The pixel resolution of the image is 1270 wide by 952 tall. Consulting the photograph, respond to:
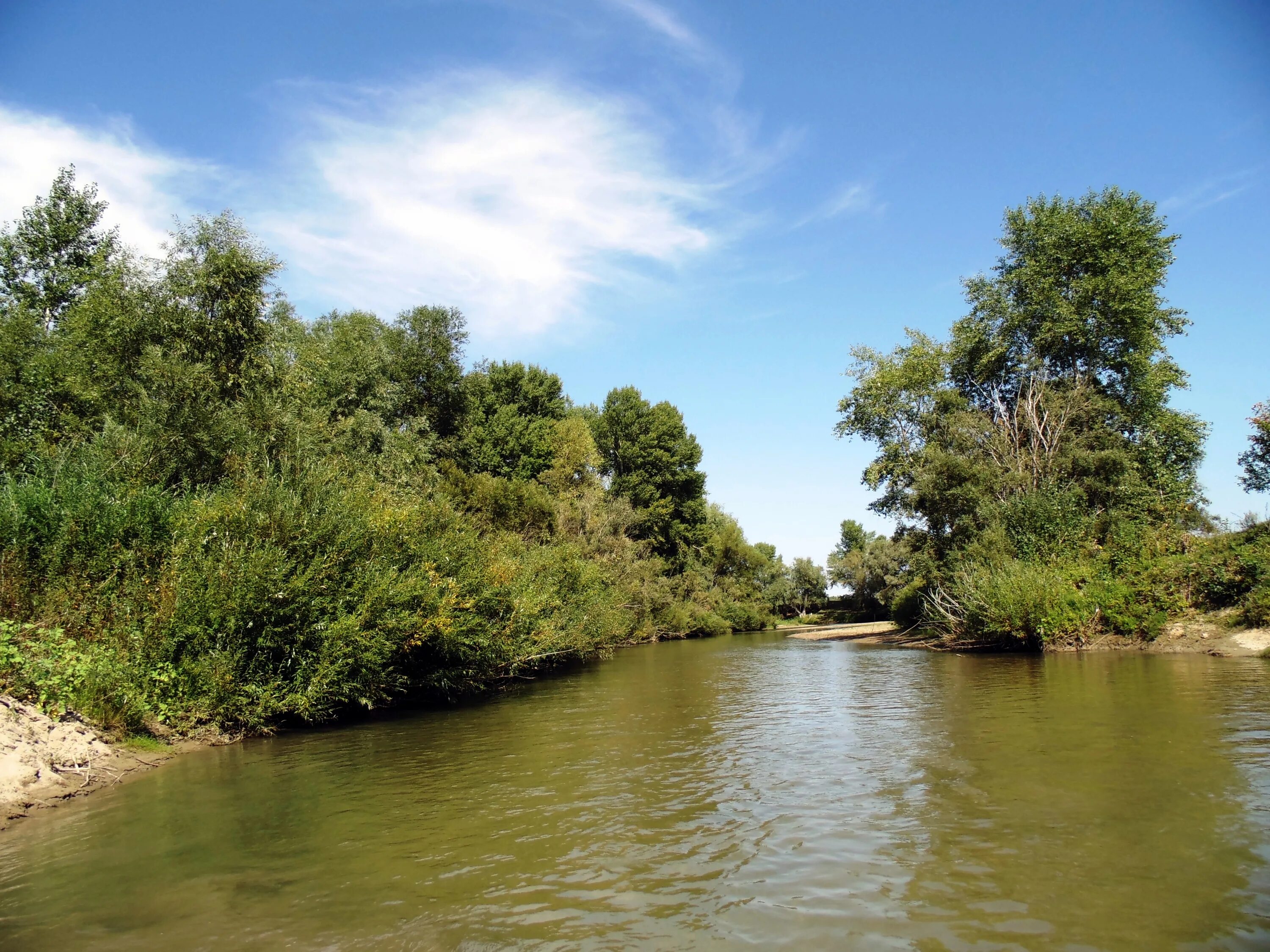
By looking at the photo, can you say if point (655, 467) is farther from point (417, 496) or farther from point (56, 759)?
point (56, 759)

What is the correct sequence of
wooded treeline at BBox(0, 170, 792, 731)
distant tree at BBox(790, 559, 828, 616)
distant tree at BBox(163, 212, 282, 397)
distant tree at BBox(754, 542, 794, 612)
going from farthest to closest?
1. distant tree at BBox(790, 559, 828, 616)
2. distant tree at BBox(754, 542, 794, 612)
3. distant tree at BBox(163, 212, 282, 397)
4. wooded treeline at BBox(0, 170, 792, 731)

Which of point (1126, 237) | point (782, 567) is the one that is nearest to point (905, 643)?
point (1126, 237)

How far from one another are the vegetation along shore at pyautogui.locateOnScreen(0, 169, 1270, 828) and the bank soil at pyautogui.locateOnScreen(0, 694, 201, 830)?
2.7 inches

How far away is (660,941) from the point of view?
6.38m

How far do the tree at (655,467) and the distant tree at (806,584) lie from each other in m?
36.0

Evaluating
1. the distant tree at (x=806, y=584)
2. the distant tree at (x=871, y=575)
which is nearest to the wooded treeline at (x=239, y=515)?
the distant tree at (x=871, y=575)

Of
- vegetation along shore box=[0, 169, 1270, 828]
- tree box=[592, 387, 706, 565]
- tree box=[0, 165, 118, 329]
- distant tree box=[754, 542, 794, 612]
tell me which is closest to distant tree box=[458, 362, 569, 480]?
Answer: vegetation along shore box=[0, 169, 1270, 828]

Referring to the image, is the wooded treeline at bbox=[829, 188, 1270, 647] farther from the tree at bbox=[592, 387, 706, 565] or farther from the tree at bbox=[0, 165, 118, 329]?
the tree at bbox=[0, 165, 118, 329]

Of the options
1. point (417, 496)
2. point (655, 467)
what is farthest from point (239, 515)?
point (655, 467)

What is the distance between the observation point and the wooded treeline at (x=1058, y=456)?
30.4 meters

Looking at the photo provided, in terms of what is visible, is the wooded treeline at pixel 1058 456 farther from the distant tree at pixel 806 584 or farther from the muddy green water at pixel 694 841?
the distant tree at pixel 806 584

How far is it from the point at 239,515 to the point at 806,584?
307ft

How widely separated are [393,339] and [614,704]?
34.7m

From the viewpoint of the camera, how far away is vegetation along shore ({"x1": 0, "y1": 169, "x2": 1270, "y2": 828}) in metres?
15.3
